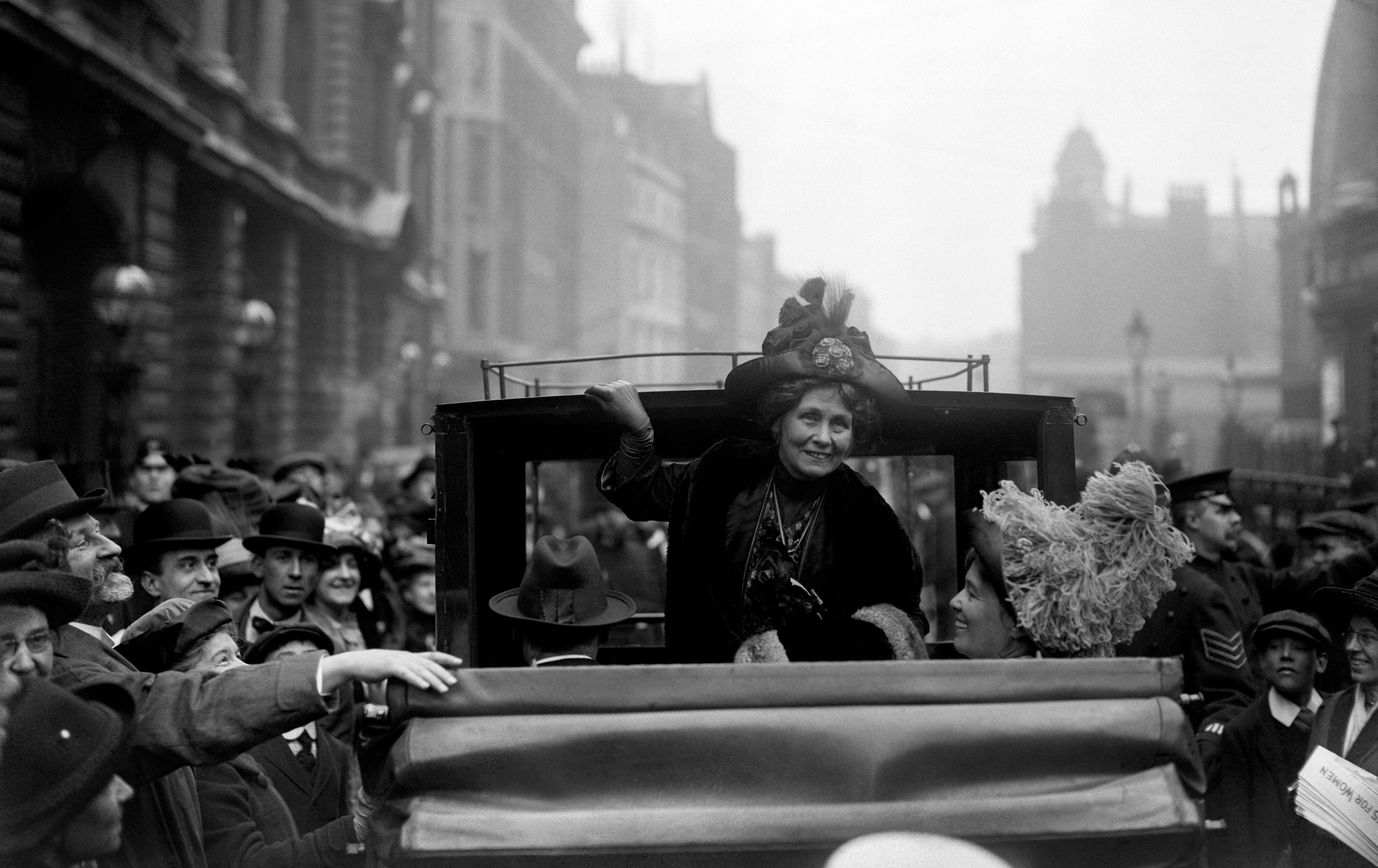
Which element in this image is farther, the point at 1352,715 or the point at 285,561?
the point at 285,561

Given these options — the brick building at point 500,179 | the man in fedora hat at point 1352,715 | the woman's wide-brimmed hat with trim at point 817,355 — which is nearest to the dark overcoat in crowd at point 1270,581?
the man in fedora hat at point 1352,715

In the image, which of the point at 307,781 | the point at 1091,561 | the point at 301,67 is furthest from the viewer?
the point at 301,67

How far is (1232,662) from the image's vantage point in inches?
256

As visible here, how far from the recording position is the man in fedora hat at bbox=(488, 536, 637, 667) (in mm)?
4281

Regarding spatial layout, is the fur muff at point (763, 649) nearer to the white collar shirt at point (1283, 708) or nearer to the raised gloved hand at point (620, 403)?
the raised gloved hand at point (620, 403)

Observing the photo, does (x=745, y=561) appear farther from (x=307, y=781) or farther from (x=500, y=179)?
(x=500, y=179)

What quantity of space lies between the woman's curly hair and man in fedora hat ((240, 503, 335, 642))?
281cm

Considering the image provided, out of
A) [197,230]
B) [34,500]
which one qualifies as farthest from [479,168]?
[34,500]

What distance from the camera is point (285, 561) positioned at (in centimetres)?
633

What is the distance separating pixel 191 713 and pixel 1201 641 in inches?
193

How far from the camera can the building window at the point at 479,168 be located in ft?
186

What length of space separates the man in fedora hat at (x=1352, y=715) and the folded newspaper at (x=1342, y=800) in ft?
1.31

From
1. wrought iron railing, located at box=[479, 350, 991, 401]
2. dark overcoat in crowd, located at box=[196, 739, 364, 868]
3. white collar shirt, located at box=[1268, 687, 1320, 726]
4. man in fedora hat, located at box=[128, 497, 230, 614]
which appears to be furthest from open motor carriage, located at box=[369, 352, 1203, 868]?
man in fedora hat, located at box=[128, 497, 230, 614]

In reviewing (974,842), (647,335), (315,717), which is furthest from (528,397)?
(647,335)
